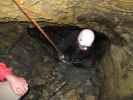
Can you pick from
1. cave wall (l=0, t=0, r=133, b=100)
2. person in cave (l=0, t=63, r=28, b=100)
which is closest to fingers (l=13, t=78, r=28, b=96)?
person in cave (l=0, t=63, r=28, b=100)

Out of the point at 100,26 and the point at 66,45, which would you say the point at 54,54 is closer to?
the point at 66,45

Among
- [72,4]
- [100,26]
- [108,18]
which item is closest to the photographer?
[72,4]

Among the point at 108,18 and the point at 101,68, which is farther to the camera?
the point at 101,68

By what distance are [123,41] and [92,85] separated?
2.40ft

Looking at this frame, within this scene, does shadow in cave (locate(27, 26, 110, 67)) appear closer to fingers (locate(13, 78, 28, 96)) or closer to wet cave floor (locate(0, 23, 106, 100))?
wet cave floor (locate(0, 23, 106, 100))

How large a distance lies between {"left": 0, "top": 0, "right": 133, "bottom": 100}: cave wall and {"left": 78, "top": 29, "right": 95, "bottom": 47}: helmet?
0.10 meters

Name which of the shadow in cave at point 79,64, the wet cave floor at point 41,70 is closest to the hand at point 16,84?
the wet cave floor at point 41,70

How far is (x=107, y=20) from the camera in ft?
12.7

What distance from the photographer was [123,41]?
13.9 ft

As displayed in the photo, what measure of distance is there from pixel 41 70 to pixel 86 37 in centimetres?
71

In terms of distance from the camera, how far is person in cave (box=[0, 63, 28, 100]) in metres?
2.48

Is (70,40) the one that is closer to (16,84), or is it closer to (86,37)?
(86,37)

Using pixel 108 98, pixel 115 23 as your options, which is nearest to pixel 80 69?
pixel 108 98

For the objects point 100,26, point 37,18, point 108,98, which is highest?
point 37,18
